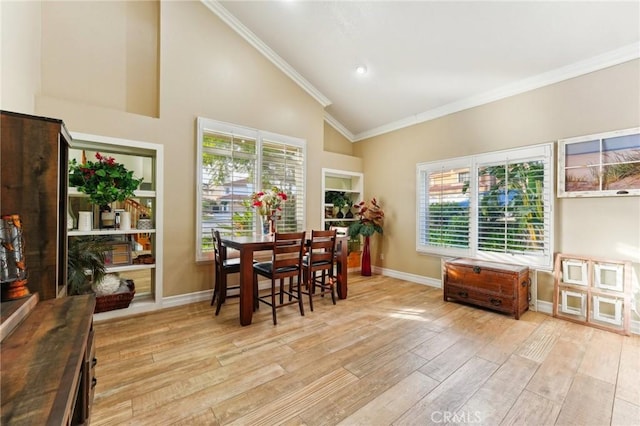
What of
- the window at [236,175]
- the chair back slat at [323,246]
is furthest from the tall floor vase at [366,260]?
the chair back slat at [323,246]

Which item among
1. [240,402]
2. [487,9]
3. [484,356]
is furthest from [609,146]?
[240,402]

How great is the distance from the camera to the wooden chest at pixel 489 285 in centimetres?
316

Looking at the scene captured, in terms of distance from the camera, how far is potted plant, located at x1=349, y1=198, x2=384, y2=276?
5.05 metres

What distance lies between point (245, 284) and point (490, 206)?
3354 millimetres

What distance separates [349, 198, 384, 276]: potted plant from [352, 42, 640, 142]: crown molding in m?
1.55

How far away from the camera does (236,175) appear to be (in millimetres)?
3900

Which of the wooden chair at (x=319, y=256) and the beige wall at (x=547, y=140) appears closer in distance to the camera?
the beige wall at (x=547, y=140)

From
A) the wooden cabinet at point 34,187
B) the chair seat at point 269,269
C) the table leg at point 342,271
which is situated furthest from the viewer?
the table leg at point 342,271

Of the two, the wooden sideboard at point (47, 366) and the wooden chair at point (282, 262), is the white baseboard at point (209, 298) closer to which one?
the wooden chair at point (282, 262)

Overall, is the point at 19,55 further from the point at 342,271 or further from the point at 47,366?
the point at 342,271

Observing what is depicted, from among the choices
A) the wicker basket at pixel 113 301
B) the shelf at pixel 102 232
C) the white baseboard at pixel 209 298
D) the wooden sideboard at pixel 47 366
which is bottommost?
the white baseboard at pixel 209 298

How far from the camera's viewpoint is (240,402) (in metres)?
1.75

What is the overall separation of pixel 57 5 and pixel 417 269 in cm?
577

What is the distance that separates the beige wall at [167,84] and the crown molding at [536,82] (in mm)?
2465
